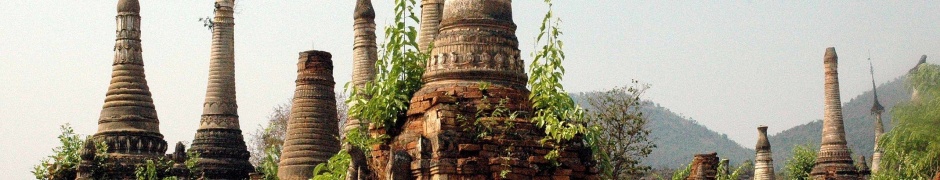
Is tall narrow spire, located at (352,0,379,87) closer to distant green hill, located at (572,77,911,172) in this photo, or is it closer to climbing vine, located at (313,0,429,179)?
climbing vine, located at (313,0,429,179)

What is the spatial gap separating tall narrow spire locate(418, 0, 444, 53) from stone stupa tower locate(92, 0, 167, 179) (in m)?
4.42

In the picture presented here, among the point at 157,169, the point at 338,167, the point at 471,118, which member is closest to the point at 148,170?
the point at 157,169

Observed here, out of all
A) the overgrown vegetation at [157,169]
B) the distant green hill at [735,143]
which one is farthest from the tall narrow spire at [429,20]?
the distant green hill at [735,143]

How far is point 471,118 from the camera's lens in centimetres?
1060

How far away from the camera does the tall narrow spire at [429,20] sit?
2073 centimetres

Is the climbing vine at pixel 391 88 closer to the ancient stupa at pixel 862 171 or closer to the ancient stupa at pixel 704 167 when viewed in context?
the ancient stupa at pixel 704 167

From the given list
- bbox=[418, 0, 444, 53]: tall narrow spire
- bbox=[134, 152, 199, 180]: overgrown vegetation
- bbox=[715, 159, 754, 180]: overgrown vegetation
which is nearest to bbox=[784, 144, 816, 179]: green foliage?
bbox=[715, 159, 754, 180]: overgrown vegetation

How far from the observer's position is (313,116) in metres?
19.4

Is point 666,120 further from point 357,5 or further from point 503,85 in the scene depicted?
point 503,85

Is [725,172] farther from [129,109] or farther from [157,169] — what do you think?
[129,109]

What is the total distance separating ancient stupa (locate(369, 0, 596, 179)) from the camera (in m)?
10.4

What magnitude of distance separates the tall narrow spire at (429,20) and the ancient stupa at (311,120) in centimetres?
185

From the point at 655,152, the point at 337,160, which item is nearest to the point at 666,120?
the point at 655,152

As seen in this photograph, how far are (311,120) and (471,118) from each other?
9.09 m
